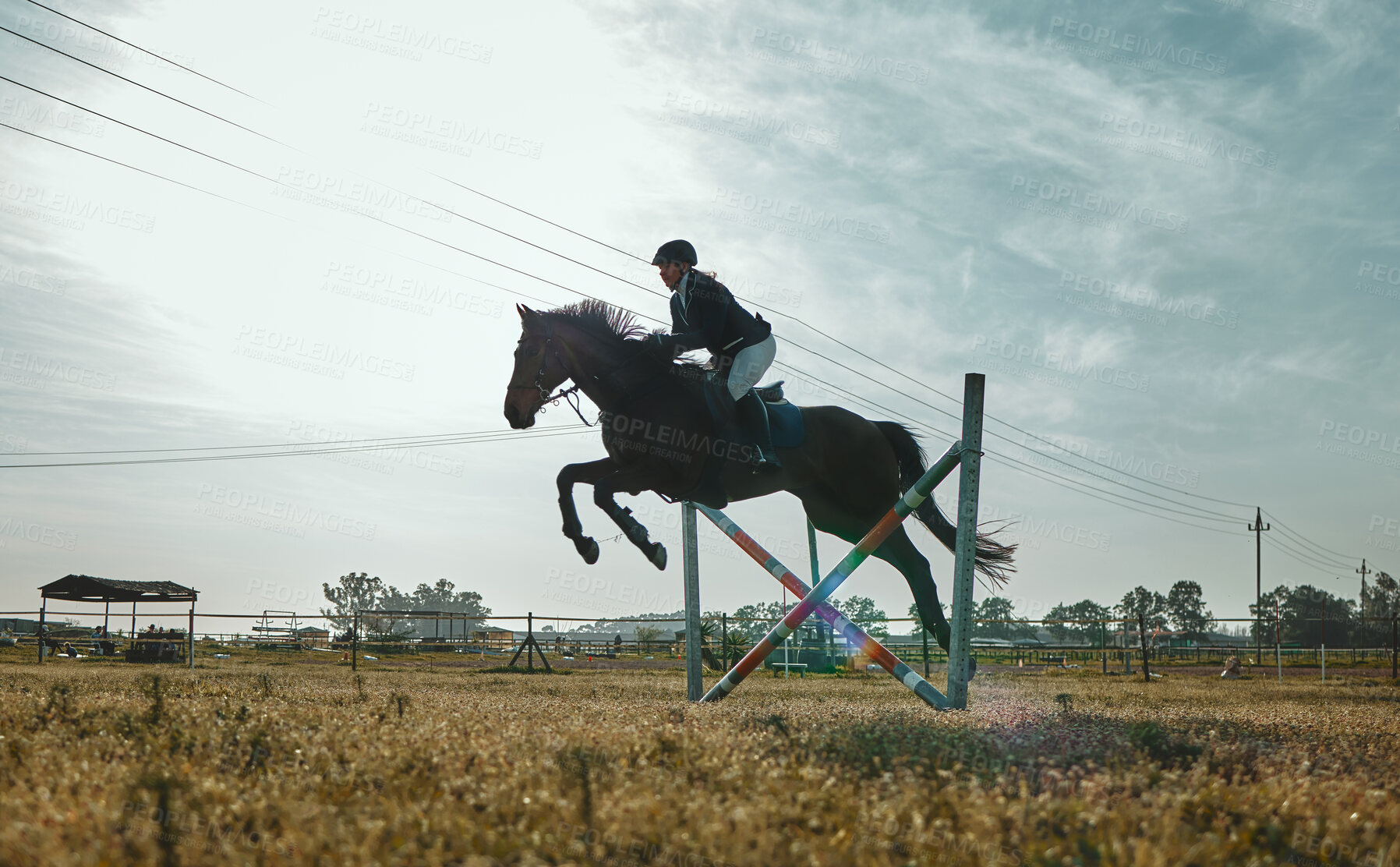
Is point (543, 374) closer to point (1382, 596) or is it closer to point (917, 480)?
point (917, 480)

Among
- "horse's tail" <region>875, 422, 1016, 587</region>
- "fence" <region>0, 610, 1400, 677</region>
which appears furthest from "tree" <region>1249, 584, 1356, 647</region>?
"horse's tail" <region>875, 422, 1016, 587</region>

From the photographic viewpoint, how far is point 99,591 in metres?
40.5

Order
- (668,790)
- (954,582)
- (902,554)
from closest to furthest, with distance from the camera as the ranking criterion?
(668,790) → (954,582) → (902,554)

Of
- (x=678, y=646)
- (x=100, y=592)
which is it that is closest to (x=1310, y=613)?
(x=678, y=646)

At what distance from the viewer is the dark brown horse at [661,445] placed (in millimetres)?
7863

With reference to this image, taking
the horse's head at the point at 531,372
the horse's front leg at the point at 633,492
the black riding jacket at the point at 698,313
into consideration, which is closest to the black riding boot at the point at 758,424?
the black riding jacket at the point at 698,313

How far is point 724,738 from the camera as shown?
190 inches

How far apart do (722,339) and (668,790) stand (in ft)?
17.3

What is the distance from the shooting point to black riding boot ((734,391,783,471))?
8.17 meters

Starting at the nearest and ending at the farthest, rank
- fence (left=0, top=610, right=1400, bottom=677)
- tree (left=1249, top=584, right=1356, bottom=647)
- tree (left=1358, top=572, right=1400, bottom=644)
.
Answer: fence (left=0, top=610, right=1400, bottom=677) → tree (left=1249, top=584, right=1356, bottom=647) → tree (left=1358, top=572, right=1400, bottom=644)

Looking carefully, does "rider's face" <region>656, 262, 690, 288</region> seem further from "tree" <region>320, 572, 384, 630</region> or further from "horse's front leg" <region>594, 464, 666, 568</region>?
"tree" <region>320, 572, 384, 630</region>

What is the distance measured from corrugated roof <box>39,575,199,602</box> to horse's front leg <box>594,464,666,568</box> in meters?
39.2

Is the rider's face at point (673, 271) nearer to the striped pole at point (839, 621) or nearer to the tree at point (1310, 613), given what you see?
the striped pole at point (839, 621)

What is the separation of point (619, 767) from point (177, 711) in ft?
12.3
